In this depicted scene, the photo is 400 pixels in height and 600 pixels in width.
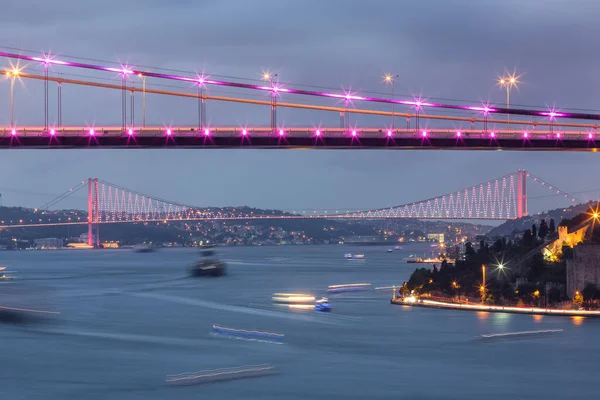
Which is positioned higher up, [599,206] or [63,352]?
[599,206]

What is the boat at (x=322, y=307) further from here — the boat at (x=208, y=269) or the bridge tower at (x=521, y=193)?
the bridge tower at (x=521, y=193)

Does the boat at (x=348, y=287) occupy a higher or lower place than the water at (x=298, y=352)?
higher

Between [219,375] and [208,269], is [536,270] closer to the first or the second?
[219,375]

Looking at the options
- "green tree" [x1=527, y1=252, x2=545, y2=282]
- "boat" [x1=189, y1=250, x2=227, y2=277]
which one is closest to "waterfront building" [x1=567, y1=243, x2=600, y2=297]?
"green tree" [x1=527, y1=252, x2=545, y2=282]

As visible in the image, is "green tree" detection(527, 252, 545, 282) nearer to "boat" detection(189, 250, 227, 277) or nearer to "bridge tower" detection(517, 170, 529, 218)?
"boat" detection(189, 250, 227, 277)

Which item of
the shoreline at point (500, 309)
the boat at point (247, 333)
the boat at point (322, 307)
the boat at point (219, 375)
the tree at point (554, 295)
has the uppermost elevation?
the tree at point (554, 295)

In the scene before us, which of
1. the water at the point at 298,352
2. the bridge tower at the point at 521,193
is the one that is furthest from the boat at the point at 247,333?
the bridge tower at the point at 521,193

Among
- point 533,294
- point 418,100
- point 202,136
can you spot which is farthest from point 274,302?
point 202,136

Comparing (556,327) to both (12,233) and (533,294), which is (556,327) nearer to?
(533,294)
